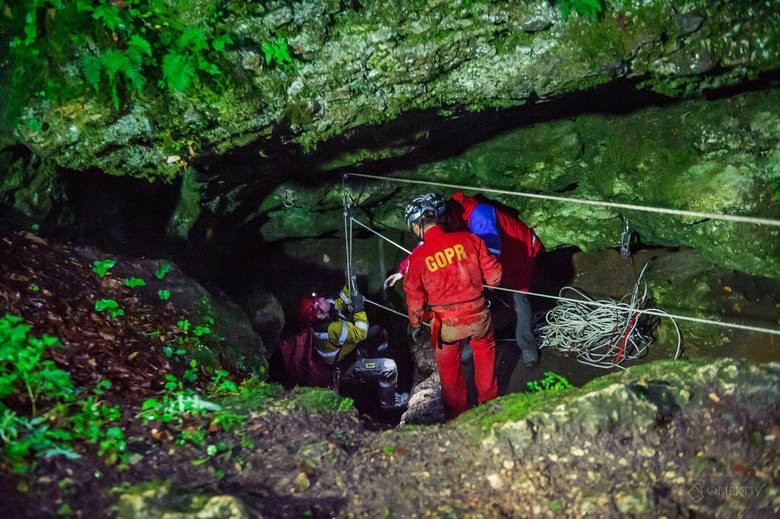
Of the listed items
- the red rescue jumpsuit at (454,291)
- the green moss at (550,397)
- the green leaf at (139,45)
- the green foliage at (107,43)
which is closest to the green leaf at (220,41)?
the green foliage at (107,43)

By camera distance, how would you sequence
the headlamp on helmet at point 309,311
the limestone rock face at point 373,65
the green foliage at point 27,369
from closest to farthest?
the green foliage at point 27,369 → the limestone rock face at point 373,65 → the headlamp on helmet at point 309,311

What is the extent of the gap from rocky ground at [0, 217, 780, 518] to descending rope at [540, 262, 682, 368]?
389cm

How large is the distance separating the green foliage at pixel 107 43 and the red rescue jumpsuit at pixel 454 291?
2962 mm

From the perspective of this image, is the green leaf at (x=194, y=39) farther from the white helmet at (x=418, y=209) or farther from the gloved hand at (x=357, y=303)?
the gloved hand at (x=357, y=303)

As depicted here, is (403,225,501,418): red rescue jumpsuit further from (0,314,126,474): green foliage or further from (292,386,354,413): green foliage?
(0,314,126,474): green foliage

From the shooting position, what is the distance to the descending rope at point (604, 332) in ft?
21.5

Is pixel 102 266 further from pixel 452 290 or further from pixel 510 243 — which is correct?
pixel 510 243

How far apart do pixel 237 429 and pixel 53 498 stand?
0.98 meters

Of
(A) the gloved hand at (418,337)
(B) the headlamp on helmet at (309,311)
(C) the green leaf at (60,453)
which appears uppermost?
(C) the green leaf at (60,453)

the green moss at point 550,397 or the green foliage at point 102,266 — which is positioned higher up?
the green foliage at point 102,266

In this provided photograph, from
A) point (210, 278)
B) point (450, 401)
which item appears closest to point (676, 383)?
point (450, 401)

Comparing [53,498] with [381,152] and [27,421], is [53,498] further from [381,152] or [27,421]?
[381,152]

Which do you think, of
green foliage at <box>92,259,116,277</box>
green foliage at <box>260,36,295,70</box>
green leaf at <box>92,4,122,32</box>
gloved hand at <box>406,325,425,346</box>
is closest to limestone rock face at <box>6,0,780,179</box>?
green foliage at <box>260,36,295,70</box>

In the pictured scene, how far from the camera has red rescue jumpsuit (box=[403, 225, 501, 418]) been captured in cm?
515
